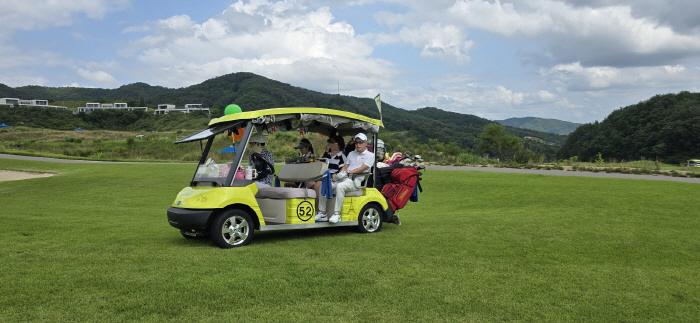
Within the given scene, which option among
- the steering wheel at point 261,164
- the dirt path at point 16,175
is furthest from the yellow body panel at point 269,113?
the dirt path at point 16,175

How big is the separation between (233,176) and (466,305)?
14.3 feet

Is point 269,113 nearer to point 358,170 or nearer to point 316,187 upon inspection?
point 316,187

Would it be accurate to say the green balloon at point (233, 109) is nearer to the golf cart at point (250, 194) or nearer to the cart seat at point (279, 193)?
the golf cart at point (250, 194)

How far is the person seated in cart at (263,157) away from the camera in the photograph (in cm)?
814

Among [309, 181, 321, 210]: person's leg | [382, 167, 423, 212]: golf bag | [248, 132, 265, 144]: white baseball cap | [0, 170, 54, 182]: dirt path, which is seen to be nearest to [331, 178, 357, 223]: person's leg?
[309, 181, 321, 210]: person's leg

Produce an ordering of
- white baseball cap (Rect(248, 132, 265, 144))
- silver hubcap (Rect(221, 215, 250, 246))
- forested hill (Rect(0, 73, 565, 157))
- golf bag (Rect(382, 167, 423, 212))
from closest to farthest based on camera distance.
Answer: silver hubcap (Rect(221, 215, 250, 246)), white baseball cap (Rect(248, 132, 265, 144)), golf bag (Rect(382, 167, 423, 212)), forested hill (Rect(0, 73, 565, 157))

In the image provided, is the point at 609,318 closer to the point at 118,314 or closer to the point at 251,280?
the point at 251,280

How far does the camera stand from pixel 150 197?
1791 centimetres

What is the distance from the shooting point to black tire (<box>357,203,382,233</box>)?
8961 millimetres

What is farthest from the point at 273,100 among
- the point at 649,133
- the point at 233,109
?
the point at 233,109

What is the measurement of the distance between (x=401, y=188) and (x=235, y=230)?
12.7 ft

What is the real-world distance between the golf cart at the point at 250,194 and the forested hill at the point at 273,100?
66.9 meters

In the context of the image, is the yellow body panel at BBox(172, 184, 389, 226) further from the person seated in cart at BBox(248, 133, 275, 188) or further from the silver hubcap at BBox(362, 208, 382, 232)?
the person seated in cart at BBox(248, 133, 275, 188)

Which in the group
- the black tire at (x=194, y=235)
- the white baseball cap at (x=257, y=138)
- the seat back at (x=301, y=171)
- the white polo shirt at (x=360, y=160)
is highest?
the white baseball cap at (x=257, y=138)
